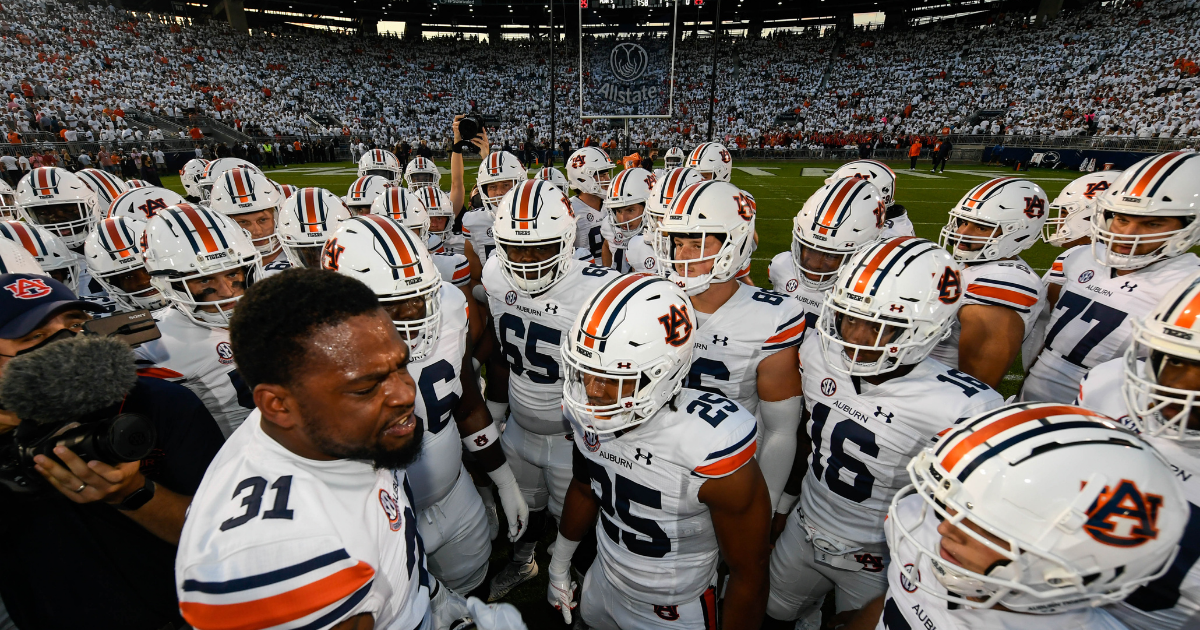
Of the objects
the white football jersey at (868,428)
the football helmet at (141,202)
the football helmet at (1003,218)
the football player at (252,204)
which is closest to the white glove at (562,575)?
the white football jersey at (868,428)

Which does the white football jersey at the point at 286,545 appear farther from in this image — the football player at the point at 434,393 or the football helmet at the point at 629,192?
the football helmet at the point at 629,192

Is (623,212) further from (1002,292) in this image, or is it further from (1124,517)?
(1124,517)

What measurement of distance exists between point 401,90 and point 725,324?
4304 centimetres

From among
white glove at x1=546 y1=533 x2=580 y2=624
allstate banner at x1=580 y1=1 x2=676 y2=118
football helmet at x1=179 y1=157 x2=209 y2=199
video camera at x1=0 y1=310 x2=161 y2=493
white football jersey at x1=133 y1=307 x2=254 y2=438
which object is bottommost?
white glove at x1=546 y1=533 x2=580 y2=624

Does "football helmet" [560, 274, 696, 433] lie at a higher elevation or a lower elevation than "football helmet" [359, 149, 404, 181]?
lower

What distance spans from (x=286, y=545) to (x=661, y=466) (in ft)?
4.63

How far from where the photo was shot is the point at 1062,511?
4.51 ft

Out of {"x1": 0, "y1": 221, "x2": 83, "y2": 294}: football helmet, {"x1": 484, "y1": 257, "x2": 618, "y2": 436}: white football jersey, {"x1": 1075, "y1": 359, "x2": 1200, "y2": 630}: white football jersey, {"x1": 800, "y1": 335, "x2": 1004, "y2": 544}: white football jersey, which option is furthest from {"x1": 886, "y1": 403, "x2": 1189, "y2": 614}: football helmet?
{"x1": 0, "y1": 221, "x2": 83, "y2": 294}: football helmet

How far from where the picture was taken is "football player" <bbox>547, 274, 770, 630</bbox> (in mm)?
2164

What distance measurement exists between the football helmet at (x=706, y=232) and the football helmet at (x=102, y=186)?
6.27m

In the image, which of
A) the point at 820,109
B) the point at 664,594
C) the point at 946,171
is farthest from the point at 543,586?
the point at 820,109

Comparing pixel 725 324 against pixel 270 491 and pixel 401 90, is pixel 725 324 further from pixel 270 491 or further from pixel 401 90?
pixel 401 90

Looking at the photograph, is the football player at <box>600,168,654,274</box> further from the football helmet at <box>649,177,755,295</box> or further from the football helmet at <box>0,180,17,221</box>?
the football helmet at <box>0,180,17,221</box>

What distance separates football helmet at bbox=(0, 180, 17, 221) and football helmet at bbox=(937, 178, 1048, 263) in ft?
30.1
